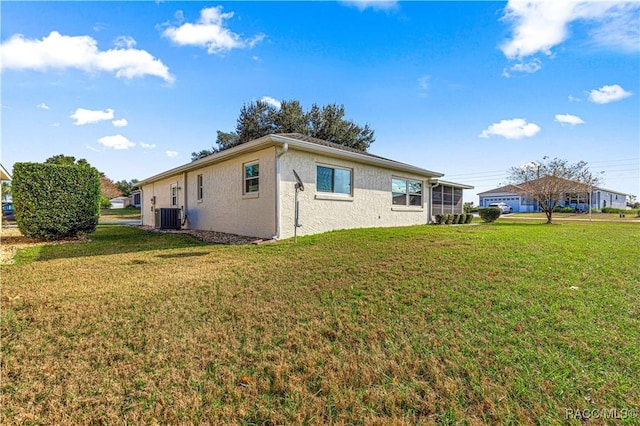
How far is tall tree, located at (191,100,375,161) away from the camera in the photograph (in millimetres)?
29969

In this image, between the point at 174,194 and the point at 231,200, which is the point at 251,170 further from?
the point at 174,194


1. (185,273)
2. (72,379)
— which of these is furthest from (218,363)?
(185,273)

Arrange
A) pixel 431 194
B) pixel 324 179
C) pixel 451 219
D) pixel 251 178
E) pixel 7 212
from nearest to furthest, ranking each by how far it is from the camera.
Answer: pixel 251 178, pixel 324 179, pixel 431 194, pixel 451 219, pixel 7 212

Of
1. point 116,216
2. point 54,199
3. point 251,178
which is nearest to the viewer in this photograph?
point 54,199

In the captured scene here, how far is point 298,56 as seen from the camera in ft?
43.4

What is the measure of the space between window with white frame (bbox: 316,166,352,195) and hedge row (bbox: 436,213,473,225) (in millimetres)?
7558

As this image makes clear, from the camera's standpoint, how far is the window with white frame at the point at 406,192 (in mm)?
14016

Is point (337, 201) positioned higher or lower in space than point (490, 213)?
higher

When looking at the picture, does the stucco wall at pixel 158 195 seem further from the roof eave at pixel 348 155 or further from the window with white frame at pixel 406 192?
the window with white frame at pixel 406 192

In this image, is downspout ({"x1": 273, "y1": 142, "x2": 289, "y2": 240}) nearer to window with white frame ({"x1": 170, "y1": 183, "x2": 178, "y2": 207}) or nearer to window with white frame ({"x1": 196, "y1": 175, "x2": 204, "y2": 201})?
window with white frame ({"x1": 196, "y1": 175, "x2": 204, "y2": 201})

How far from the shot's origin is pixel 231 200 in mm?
11703

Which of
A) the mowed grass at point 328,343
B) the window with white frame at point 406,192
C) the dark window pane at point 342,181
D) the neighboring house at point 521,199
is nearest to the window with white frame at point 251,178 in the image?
the dark window pane at point 342,181

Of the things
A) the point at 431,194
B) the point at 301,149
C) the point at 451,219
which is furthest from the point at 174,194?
the point at 451,219

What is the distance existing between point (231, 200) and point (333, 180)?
4014mm
